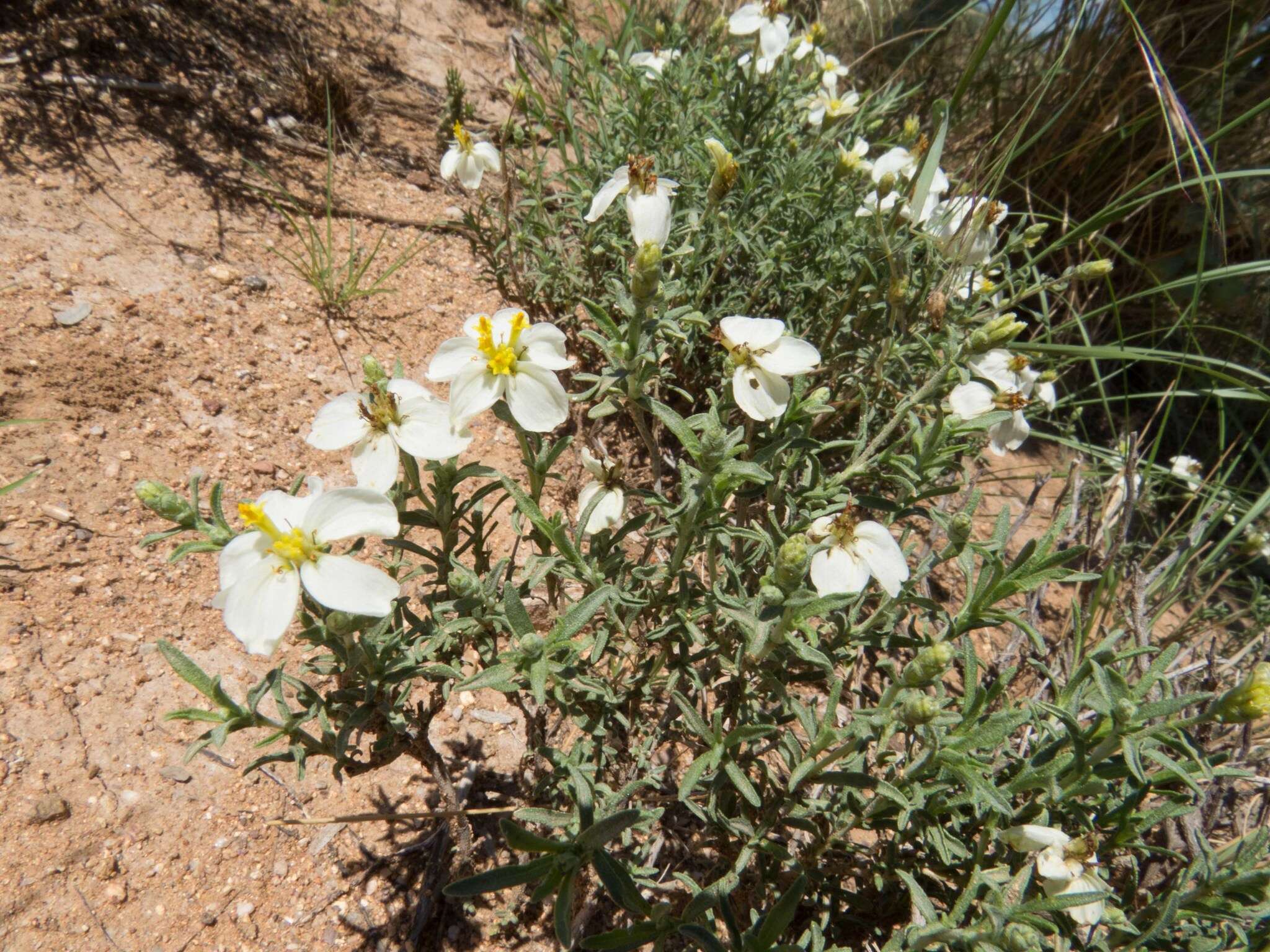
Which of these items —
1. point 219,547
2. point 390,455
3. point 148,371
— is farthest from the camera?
point 148,371

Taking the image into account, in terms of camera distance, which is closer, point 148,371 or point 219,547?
point 219,547

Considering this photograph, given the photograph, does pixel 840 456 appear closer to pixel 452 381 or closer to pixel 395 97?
pixel 452 381

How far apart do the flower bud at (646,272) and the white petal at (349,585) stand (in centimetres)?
80

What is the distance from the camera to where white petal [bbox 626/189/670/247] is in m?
1.94

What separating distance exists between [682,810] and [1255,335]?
13.9 ft

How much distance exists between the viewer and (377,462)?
159 cm

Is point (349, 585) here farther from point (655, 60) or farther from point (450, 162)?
point (655, 60)

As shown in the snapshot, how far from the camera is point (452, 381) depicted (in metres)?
1.65

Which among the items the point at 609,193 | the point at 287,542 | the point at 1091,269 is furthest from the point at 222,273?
the point at 1091,269

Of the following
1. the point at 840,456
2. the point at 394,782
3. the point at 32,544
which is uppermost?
the point at 840,456

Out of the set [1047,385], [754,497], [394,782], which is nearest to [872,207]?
[1047,385]

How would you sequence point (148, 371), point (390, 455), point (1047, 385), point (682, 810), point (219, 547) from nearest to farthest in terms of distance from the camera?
point (219, 547)
point (390, 455)
point (682, 810)
point (1047, 385)
point (148, 371)

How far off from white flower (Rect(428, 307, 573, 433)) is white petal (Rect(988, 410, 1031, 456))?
4.42 ft

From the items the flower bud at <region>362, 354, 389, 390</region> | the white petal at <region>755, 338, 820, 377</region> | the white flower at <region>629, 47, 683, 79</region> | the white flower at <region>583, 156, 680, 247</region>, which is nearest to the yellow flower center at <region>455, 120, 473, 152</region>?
the white flower at <region>629, 47, 683, 79</region>
